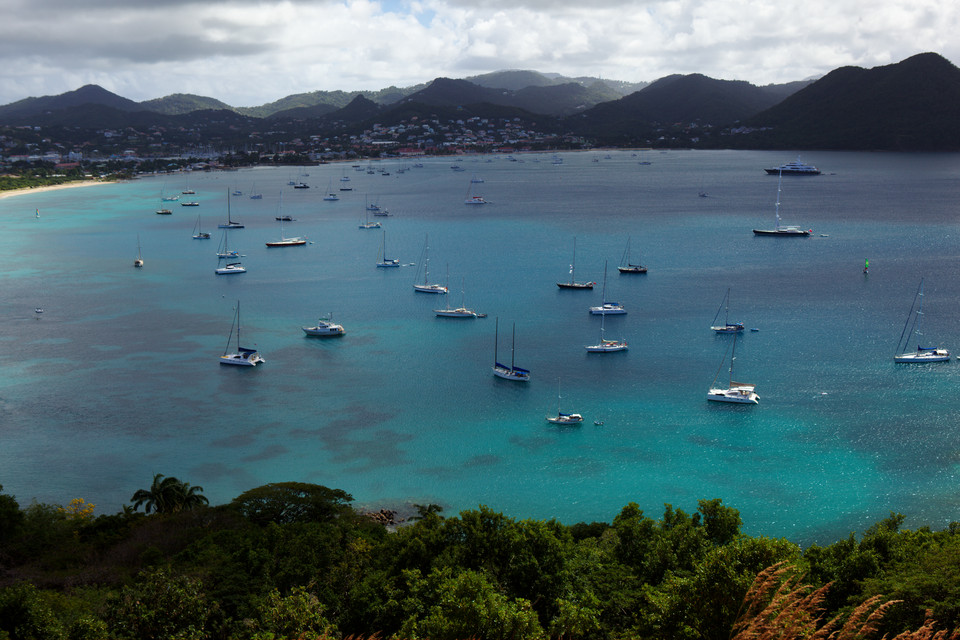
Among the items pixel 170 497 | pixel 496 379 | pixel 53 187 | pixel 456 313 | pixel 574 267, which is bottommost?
pixel 170 497

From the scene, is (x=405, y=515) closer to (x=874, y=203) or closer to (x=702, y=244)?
(x=702, y=244)


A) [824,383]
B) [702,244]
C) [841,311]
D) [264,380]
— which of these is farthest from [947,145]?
[264,380]

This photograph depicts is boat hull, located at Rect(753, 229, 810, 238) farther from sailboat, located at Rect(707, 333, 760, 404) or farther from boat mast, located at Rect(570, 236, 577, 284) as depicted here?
sailboat, located at Rect(707, 333, 760, 404)

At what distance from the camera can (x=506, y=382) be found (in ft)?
126

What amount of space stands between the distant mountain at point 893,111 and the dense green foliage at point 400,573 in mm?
189597

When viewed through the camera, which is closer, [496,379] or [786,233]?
[496,379]

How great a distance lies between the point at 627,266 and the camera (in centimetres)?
6556

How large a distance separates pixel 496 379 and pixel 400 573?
21.6m

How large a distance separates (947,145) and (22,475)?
202 meters

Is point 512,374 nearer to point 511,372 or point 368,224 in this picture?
point 511,372

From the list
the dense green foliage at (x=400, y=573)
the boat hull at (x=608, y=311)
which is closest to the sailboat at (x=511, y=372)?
the boat hull at (x=608, y=311)

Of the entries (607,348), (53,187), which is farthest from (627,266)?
(53,187)

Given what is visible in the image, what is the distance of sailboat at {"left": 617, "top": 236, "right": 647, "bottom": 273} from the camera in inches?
2473

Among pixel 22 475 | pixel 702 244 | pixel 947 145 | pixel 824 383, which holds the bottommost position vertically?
pixel 22 475
